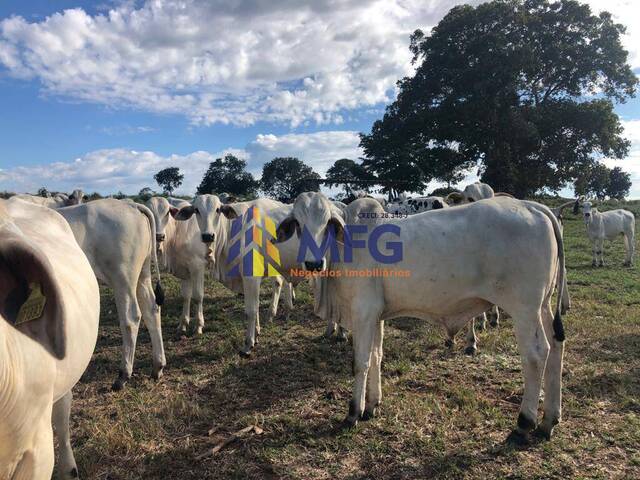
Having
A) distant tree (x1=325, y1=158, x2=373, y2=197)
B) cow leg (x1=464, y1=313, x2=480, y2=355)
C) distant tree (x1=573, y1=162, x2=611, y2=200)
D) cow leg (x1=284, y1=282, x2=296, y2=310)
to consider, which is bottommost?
cow leg (x1=464, y1=313, x2=480, y2=355)

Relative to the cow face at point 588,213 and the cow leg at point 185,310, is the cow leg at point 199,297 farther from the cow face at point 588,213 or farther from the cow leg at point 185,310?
the cow face at point 588,213

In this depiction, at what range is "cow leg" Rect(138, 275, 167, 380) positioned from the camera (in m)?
5.73

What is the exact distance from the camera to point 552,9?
23.1 m

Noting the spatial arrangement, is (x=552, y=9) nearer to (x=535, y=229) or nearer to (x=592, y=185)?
(x=592, y=185)

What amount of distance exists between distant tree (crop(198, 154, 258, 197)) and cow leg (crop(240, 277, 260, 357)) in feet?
157

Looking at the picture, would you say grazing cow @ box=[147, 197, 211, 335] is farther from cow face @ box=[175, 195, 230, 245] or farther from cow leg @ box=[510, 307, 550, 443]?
cow leg @ box=[510, 307, 550, 443]

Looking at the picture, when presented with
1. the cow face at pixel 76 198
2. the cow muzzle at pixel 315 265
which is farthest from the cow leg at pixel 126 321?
the cow face at pixel 76 198

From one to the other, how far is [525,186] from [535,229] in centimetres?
2096

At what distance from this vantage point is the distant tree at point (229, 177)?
5650cm

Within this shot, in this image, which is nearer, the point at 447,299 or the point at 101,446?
the point at 101,446

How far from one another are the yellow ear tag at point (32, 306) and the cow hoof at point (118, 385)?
12.8 ft

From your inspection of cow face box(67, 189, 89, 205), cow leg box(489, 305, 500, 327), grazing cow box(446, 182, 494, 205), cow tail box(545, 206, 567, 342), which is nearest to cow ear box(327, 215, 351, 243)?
cow tail box(545, 206, 567, 342)

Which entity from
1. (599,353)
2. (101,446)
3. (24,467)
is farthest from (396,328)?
(24,467)

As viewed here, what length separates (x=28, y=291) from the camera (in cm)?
194
